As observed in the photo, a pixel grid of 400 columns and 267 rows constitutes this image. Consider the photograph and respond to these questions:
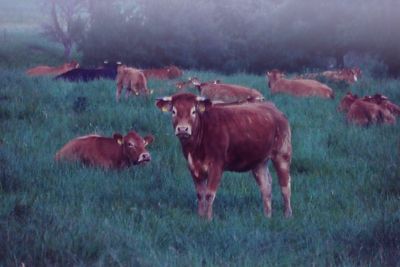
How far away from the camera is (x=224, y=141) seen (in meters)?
7.22

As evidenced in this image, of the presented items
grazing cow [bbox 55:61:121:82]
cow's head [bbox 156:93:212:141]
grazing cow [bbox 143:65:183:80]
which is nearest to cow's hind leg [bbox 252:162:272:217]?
cow's head [bbox 156:93:212:141]

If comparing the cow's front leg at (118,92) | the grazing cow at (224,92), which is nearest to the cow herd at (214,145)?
the cow's front leg at (118,92)

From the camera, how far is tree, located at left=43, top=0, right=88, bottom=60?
42844 millimetres

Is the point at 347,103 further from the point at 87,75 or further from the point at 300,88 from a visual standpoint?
the point at 87,75

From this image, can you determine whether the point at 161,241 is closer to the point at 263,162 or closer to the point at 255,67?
the point at 263,162

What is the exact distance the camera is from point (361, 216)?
7.01 m

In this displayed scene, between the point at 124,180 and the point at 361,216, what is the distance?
9.25 ft

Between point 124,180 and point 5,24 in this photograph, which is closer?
point 124,180

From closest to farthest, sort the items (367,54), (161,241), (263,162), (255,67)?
(161,241)
(263,162)
(367,54)
(255,67)

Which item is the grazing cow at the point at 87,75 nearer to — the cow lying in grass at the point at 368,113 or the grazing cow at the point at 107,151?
the cow lying in grass at the point at 368,113

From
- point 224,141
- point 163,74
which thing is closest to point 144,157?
point 224,141

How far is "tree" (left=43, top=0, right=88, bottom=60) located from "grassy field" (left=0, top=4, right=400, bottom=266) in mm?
29796

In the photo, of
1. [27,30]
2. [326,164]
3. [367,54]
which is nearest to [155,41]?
[367,54]

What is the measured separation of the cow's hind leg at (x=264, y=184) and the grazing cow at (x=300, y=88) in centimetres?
1021
